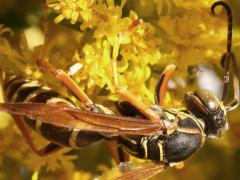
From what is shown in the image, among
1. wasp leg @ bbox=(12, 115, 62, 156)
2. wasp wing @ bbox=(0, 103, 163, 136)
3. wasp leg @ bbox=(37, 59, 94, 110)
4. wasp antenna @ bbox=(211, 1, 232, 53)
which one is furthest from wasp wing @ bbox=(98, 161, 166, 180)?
wasp antenna @ bbox=(211, 1, 232, 53)

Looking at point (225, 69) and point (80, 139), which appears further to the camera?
point (225, 69)

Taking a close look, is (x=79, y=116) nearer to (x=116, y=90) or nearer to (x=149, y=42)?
(x=116, y=90)

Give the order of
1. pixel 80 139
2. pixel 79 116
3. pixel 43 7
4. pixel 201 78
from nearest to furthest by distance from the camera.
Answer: pixel 79 116 < pixel 80 139 < pixel 43 7 < pixel 201 78

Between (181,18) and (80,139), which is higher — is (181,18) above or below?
above

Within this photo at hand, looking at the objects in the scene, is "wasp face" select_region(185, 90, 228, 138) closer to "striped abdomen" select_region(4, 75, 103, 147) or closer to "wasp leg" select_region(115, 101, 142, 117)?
"wasp leg" select_region(115, 101, 142, 117)

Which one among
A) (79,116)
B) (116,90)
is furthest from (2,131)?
(79,116)

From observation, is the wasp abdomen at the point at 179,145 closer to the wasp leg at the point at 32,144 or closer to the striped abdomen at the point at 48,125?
the striped abdomen at the point at 48,125
